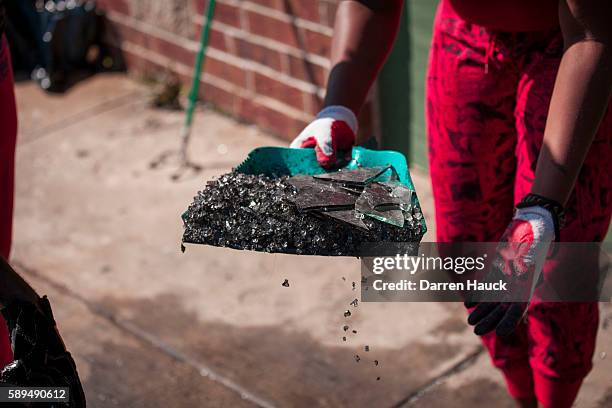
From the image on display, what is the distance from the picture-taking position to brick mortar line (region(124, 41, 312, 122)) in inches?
191

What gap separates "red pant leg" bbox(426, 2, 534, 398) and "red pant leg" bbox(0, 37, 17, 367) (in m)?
1.20

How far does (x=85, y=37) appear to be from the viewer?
5.89m

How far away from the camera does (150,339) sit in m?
3.50

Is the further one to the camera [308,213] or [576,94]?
[308,213]

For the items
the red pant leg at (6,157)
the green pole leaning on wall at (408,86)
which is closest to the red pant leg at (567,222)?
the red pant leg at (6,157)

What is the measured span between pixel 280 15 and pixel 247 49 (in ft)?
1.39

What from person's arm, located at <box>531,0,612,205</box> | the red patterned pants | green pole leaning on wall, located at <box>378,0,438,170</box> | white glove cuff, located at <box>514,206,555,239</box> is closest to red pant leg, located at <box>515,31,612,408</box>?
the red patterned pants

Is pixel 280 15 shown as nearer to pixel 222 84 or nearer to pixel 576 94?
pixel 222 84

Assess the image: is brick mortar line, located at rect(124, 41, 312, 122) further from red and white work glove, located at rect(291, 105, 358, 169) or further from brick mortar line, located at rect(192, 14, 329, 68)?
red and white work glove, located at rect(291, 105, 358, 169)

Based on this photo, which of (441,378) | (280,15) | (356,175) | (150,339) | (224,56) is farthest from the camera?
(224,56)

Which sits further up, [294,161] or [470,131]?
[470,131]

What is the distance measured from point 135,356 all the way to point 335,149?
4.71ft

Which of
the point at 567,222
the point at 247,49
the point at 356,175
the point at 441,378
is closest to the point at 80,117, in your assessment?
the point at 247,49

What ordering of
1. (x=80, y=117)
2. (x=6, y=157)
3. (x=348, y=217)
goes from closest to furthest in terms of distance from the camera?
(x=348, y=217), (x=6, y=157), (x=80, y=117)
